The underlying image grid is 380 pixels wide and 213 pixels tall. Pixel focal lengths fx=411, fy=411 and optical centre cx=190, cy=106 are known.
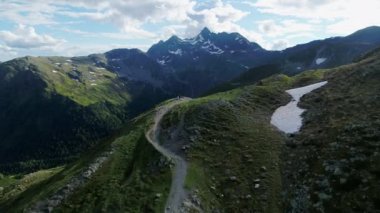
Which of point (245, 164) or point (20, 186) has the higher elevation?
point (245, 164)

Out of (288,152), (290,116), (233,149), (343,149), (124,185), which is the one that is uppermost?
(343,149)

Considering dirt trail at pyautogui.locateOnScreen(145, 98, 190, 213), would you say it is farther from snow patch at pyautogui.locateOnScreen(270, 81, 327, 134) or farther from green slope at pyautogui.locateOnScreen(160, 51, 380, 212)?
snow patch at pyautogui.locateOnScreen(270, 81, 327, 134)

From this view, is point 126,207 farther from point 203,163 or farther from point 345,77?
point 345,77

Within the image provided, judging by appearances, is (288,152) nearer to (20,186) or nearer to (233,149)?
(233,149)

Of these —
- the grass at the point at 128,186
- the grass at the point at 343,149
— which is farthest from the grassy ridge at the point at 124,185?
the grass at the point at 343,149

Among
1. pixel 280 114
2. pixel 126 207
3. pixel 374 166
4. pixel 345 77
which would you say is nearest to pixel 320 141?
pixel 374 166

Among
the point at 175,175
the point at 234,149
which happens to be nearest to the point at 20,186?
the point at 175,175

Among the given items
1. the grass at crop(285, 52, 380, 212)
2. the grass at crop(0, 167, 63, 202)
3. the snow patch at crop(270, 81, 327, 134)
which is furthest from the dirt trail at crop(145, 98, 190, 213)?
the grass at crop(0, 167, 63, 202)
